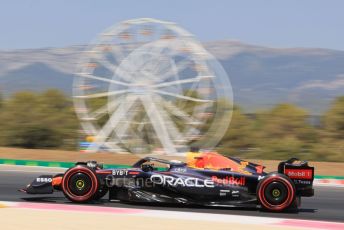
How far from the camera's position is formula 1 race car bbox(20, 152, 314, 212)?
11500 mm

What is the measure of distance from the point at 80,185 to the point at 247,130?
24.7 metres

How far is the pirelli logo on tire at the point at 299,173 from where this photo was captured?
1160 cm

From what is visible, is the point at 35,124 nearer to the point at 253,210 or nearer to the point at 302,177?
the point at 253,210

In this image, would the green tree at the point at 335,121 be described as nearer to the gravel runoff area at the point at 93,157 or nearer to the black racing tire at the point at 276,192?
the gravel runoff area at the point at 93,157

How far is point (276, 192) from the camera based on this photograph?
11469 millimetres

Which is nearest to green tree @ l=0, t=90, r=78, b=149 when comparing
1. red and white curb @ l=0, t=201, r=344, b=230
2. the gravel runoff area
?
the gravel runoff area

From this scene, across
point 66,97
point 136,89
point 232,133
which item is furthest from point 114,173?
point 66,97

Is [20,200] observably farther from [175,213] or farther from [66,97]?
[66,97]

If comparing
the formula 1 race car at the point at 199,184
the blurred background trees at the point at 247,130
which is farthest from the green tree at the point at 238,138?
the formula 1 race car at the point at 199,184

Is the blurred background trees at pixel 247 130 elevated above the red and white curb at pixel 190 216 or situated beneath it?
elevated above

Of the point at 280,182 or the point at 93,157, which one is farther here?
the point at 93,157

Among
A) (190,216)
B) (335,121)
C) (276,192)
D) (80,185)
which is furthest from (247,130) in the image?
(190,216)

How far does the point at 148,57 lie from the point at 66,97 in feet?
40.3

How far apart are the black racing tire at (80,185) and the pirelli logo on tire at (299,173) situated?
3.23 m
